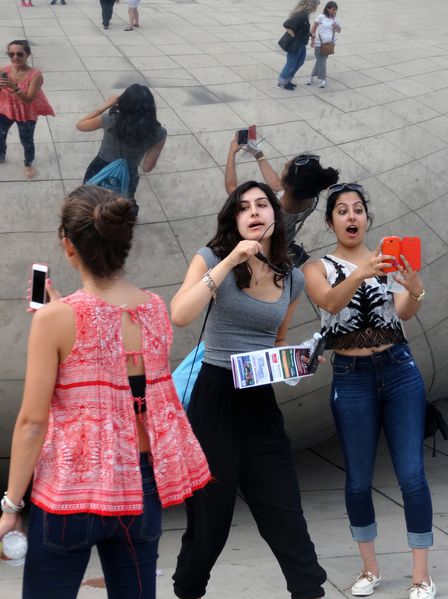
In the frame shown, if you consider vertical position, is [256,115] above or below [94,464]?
above

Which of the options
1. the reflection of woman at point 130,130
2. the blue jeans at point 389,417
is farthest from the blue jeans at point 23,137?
the blue jeans at point 389,417

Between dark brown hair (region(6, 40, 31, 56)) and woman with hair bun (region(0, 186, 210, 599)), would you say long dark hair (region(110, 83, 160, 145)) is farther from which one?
woman with hair bun (region(0, 186, 210, 599))

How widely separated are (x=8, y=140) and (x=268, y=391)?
1.29m

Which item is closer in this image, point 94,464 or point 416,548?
point 94,464

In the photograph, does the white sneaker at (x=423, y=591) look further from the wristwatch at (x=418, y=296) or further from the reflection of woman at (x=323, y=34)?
the reflection of woman at (x=323, y=34)

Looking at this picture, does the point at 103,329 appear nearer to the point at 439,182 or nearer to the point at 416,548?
Answer: the point at 416,548

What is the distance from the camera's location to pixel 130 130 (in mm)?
3592

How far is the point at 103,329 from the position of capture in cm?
242

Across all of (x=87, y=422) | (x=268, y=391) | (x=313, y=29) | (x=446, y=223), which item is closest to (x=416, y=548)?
(x=268, y=391)

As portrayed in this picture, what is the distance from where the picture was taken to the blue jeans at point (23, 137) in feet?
11.6

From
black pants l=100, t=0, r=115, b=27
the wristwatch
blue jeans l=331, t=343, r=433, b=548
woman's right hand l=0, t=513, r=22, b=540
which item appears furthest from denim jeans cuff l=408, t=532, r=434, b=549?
black pants l=100, t=0, r=115, b=27

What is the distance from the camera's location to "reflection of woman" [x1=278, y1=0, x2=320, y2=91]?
385 cm

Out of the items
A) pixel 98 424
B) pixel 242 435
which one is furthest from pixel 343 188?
pixel 98 424

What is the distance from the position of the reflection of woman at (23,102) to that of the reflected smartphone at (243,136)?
27.0 inches
